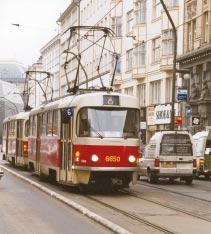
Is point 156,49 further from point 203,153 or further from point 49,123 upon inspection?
point 49,123

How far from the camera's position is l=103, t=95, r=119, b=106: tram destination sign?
19.5m

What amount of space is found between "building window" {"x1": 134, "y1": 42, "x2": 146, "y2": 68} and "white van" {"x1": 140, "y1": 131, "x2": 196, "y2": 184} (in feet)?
85.1

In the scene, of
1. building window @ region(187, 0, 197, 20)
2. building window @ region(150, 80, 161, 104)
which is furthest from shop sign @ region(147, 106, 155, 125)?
building window @ region(187, 0, 197, 20)

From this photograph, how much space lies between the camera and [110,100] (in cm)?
1952

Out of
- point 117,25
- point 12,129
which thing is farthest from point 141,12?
point 12,129

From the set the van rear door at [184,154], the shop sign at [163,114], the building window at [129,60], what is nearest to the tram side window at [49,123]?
the van rear door at [184,154]

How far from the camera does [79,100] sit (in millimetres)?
19609

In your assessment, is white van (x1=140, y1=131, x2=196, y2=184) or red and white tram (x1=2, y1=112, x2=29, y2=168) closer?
white van (x1=140, y1=131, x2=196, y2=184)

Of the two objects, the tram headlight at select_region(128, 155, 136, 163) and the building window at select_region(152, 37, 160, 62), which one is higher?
the building window at select_region(152, 37, 160, 62)

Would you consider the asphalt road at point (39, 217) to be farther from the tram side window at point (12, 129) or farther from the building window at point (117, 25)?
the building window at point (117, 25)

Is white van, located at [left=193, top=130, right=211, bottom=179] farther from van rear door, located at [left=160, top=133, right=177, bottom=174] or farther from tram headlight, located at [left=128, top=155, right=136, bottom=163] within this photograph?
tram headlight, located at [left=128, top=155, right=136, bottom=163]

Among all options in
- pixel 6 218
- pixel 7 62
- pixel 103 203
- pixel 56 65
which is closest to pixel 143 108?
pixel 103 203

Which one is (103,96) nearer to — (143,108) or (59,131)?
(59,131)

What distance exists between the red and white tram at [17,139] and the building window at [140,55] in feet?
47.4
